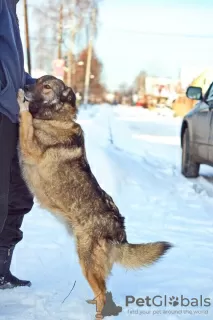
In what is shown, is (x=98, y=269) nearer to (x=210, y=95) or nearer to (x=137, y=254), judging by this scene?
(x=137, y=254)

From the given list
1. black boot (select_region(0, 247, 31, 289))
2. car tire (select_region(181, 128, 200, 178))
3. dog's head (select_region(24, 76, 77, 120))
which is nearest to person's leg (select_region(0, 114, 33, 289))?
black boot (select_region(0, 247, 31, 289))

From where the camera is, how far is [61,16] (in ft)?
136

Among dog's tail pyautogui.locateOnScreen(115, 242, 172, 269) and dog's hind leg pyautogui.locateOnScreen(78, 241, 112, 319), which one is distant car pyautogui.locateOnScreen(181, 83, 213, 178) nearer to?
dog's tail pyautogui.locateOnScreen(115, 242, 172, 269)

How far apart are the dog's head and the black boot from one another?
3.31ft

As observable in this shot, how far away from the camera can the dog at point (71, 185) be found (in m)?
3.43

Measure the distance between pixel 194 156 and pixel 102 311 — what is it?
6.48 meters

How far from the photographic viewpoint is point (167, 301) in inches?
146

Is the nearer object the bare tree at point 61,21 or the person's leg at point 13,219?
the person's leg at point 13,219

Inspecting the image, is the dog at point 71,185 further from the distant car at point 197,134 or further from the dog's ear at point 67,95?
the distant car at point 197,134

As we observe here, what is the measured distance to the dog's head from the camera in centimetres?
379

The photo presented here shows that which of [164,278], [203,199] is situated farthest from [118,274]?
[203,199]

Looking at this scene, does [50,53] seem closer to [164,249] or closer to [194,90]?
[194,90]

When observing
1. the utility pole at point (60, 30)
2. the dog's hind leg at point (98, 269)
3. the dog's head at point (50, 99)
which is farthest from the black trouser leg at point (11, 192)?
the utility pole at point (60, 30)

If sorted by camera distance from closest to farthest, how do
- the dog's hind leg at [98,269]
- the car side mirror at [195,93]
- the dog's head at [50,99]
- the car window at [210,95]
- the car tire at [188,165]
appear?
the dog's hind leg at [98,269]
the dog's head at [50,99]
the car window at [210,95]
the car side mirror at [195,93]
the car tire at [188,165]
